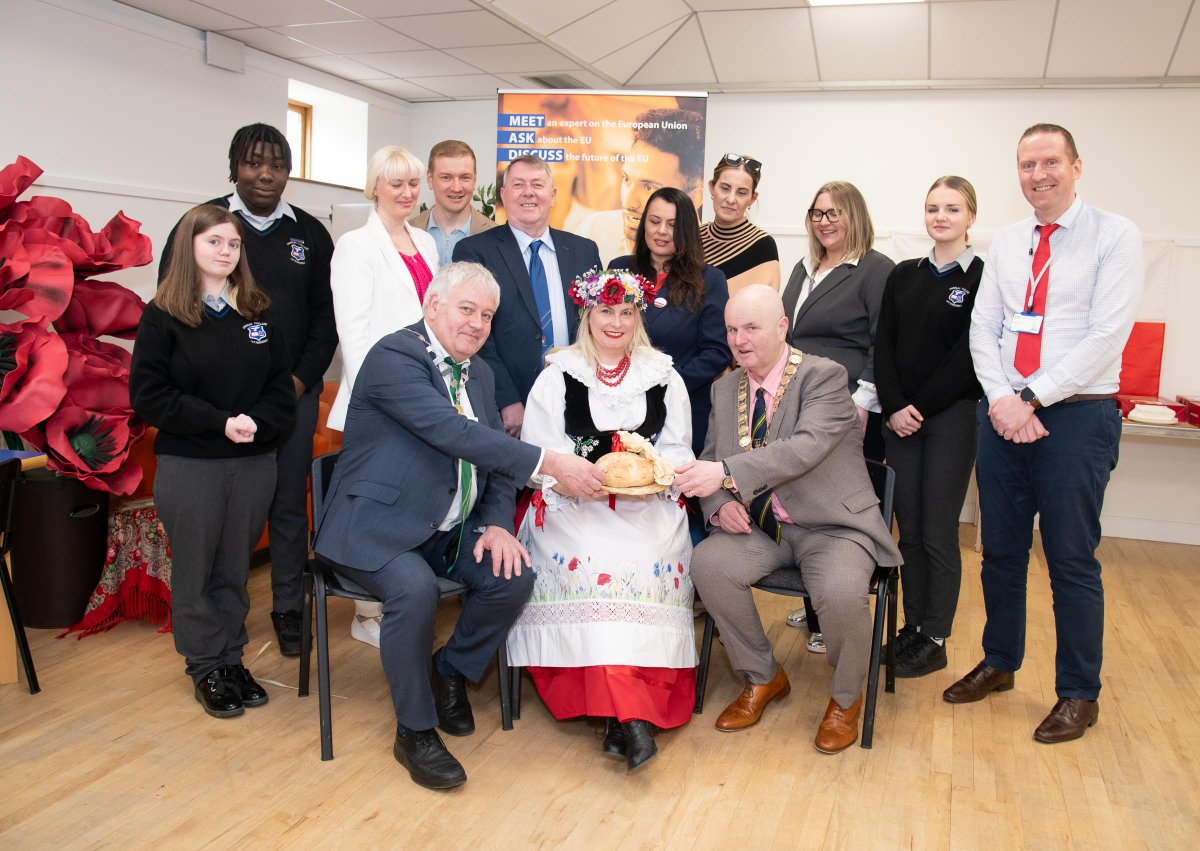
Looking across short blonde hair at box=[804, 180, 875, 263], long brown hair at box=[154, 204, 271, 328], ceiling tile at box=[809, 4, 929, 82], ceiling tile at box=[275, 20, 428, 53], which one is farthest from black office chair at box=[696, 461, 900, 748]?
ceiling tile at box=[275, 20, 428, 53]

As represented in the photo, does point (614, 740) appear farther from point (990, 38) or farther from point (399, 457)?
point (990, 38)

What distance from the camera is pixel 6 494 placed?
3.00 meters

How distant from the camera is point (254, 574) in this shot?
447cm

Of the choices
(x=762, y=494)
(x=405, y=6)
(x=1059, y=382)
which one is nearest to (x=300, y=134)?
(x=405, y=6)

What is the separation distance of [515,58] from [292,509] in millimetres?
3655

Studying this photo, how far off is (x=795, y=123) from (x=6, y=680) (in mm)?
5313

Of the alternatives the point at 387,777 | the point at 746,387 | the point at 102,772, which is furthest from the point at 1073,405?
the point at 102,772

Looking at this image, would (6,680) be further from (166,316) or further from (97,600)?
(166,316)

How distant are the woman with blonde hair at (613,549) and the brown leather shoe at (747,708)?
0.42 feet

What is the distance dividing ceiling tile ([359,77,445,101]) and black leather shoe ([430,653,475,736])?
5.02 metres

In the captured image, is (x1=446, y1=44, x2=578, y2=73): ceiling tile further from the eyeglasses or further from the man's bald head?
the man's bald head

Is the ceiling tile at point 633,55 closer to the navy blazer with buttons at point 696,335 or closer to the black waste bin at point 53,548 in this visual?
the navy blazer with buttons at point 696,335

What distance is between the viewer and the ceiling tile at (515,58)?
5734 millimetres

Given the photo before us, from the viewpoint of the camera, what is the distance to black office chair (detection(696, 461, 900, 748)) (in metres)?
2.92
